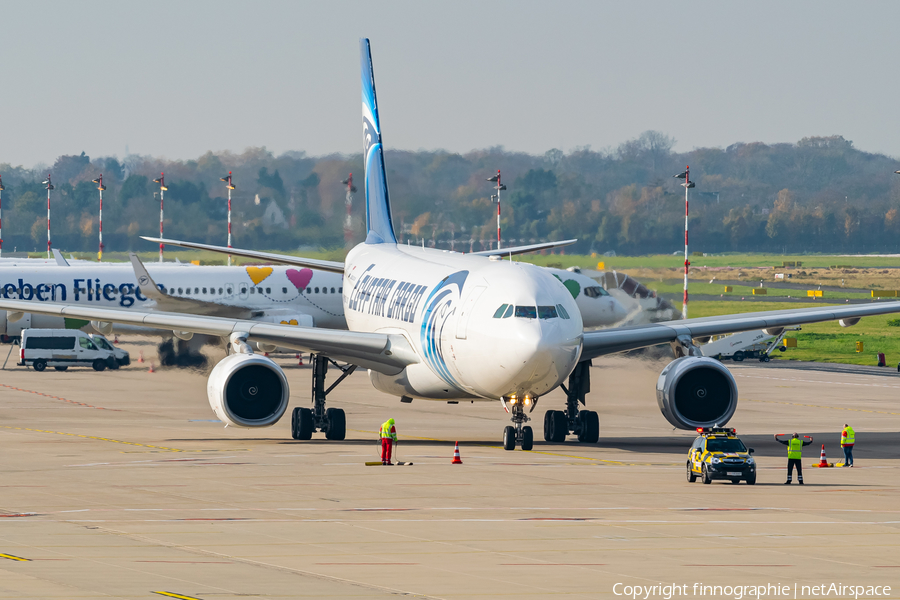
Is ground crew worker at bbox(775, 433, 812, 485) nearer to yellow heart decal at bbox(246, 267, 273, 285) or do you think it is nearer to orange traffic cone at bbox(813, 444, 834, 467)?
orange traffic cone at bbox(813, 444, 834, 467)

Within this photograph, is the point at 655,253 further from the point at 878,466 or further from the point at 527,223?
the point at 878,466

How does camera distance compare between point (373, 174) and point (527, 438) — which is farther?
point (373, 174)

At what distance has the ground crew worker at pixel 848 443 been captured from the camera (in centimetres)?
3247

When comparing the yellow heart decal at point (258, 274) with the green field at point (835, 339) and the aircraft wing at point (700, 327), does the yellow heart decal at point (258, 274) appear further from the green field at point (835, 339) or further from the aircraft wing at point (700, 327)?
the aircraft wing at point (700, 327)

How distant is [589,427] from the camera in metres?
37.1

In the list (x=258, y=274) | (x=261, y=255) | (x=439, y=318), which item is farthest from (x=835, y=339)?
(x=439, y=318)

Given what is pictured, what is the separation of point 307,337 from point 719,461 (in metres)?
12.4

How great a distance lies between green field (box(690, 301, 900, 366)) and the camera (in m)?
75.4

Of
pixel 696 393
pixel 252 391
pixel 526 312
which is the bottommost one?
pixel 252 391

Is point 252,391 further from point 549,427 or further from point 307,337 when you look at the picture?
point 549,427

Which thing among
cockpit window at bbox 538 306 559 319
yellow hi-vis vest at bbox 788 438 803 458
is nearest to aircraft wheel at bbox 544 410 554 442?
cockpit window at bbox 538 306 559 319

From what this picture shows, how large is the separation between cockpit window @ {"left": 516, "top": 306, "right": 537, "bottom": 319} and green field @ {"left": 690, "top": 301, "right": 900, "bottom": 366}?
4426 centimetres

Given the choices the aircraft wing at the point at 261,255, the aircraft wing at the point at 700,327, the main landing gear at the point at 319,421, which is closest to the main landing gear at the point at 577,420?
the aircraft wing at the point at 700,327

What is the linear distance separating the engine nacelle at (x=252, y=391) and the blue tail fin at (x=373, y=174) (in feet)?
49.2
